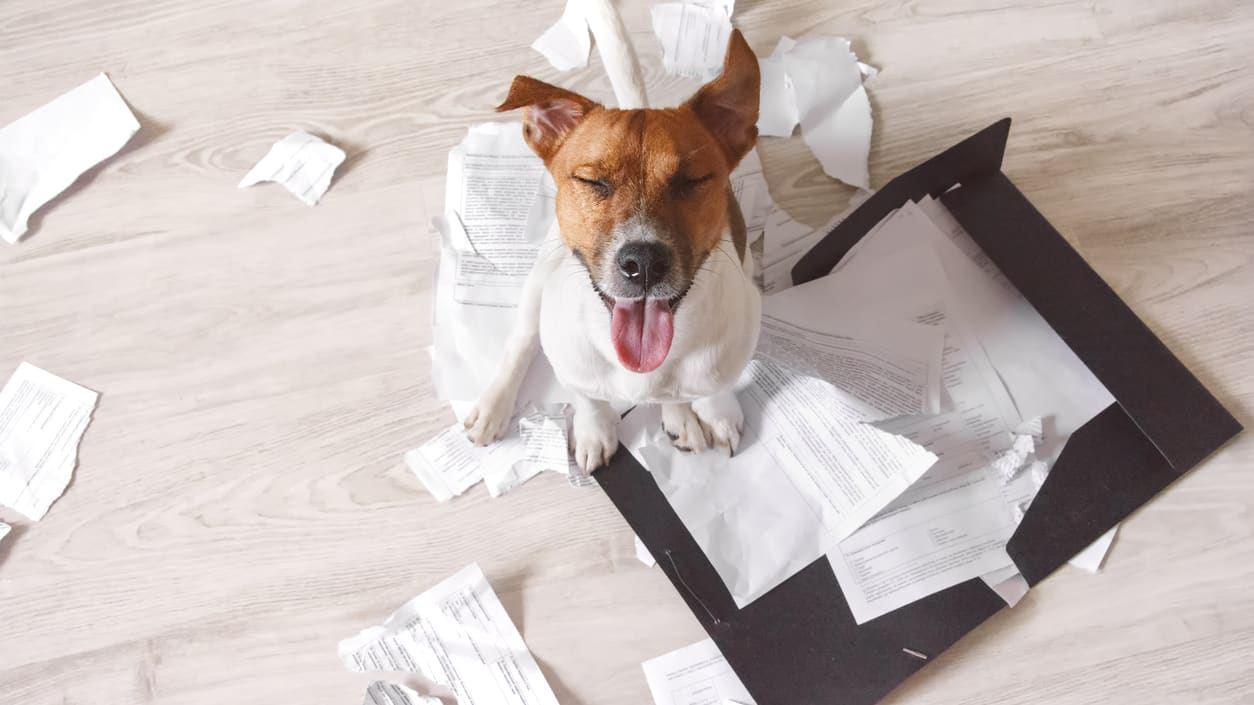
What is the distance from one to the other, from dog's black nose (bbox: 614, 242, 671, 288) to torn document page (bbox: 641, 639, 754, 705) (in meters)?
0.81

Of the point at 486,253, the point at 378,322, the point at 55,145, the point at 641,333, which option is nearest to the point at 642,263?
the point at 641,333

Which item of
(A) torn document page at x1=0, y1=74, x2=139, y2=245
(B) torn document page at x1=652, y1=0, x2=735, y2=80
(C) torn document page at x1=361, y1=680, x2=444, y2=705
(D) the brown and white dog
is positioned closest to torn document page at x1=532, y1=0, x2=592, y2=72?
(B) torn document page at x1=652, y1=0, x2=735, y2=80

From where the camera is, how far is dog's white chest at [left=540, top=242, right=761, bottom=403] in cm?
131

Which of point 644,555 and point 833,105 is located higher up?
point 833,105

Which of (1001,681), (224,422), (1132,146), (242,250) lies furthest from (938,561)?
(242,250)

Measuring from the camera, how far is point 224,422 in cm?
183

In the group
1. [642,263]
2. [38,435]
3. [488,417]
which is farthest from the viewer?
[38,435]

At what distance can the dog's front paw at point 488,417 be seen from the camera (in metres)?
1.73

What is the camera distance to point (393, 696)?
162cm

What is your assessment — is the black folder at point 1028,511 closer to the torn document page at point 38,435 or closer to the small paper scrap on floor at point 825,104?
the small paper scrap on floor at point 825,104

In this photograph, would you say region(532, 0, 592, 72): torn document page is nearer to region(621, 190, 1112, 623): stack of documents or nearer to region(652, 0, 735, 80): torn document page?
region(652, 0, 735, 80): torn document page

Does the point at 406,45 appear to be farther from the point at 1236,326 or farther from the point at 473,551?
the point at 1236,326

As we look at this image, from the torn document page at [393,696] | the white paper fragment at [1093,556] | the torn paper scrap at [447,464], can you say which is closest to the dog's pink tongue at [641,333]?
the torn paper scrap at [447,464]

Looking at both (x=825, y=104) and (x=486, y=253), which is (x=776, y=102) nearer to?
(x=825, y=104)
